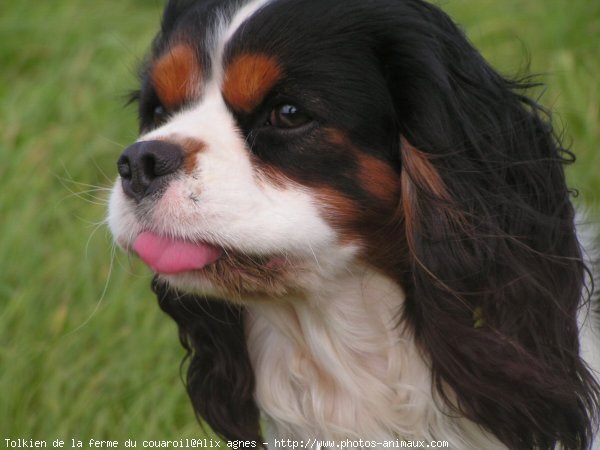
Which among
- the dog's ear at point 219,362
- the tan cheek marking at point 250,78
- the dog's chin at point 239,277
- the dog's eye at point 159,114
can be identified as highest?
the tan cheek marking at point 250,78

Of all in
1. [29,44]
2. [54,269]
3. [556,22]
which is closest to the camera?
[54,269]

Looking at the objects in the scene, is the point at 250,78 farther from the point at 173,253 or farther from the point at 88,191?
the point at 88,191

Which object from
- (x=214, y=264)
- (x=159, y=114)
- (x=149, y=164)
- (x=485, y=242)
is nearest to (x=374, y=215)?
(x=485, y=242)

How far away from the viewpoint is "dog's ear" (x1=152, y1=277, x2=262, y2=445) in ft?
9.48

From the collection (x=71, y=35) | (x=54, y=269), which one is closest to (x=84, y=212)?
(x=54, y=269)

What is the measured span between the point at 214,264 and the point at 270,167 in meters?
0.26

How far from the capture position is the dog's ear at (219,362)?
289 cm

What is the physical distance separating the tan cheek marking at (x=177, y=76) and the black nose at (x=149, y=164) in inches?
10.0

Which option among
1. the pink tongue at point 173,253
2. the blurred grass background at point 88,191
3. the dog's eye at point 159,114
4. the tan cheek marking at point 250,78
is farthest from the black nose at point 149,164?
the blurred grass background at point 88,191

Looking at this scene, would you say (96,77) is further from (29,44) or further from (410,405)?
(410,405)

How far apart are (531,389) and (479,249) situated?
0.36m

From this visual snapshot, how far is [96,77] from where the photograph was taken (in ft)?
17.5

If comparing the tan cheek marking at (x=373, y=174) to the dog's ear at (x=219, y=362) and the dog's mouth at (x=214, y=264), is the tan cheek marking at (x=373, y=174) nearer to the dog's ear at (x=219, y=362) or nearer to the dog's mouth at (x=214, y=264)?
the dog's mouth at (x=214, y=264)

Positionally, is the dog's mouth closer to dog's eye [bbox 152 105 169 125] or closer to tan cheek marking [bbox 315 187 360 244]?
tan cheek marking [bbox 315 187 360 244]
